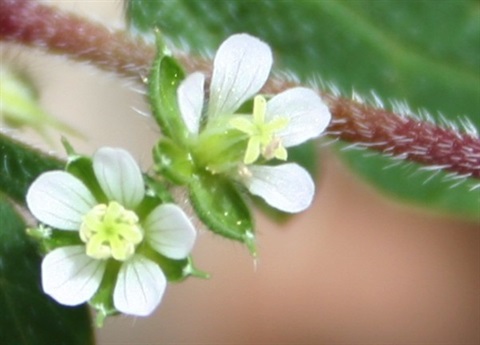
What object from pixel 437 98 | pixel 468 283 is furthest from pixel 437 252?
pixel 437 98

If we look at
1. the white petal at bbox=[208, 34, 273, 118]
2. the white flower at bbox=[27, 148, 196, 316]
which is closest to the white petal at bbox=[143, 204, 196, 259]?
the white flower at bbox=[27, 148, 196, 316]

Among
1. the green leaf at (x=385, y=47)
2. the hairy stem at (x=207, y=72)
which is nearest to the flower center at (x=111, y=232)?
the hairy stem at (x=207, y=72)

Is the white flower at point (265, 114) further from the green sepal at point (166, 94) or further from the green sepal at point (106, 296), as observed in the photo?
the green sepal at point (106, 296)

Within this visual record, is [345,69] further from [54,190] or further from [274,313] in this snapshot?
[274,313]

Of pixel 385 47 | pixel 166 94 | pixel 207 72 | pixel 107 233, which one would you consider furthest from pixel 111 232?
pixel 385 47

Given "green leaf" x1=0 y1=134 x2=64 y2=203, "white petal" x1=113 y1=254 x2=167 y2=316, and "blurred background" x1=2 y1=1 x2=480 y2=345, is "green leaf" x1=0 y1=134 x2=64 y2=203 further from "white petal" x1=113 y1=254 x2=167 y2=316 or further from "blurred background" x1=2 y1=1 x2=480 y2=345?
"blurred background" x1=2 y1=1 x2=480 y2=345

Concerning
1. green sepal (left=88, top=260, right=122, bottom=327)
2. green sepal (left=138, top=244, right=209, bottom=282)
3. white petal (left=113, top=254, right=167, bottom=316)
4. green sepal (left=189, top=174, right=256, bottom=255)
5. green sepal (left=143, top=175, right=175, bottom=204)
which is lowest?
green sepal (left=88, top=260, right=122, bottom=327)
